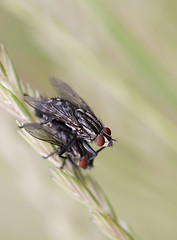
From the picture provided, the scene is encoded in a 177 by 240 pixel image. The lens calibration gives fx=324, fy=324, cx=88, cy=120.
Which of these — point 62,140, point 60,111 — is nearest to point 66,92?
point 60,111

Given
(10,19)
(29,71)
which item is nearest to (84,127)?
(29,71)

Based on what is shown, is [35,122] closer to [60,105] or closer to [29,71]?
[60,105]

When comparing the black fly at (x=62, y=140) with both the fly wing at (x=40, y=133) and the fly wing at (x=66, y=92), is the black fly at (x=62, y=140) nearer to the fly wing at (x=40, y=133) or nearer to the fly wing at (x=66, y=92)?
the fly wing at (x=40, y=133)

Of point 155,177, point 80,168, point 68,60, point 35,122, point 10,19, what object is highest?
point 10,19

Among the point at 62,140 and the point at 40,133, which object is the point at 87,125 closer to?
the point at 62,140

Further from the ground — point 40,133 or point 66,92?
point 66,92

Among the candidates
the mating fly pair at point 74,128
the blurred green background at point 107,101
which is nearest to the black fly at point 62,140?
the mating fly pair at point 74,128

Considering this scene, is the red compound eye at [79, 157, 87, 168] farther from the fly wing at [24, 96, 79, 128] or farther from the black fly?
the fly wing at [24, 96, 79, 128]
